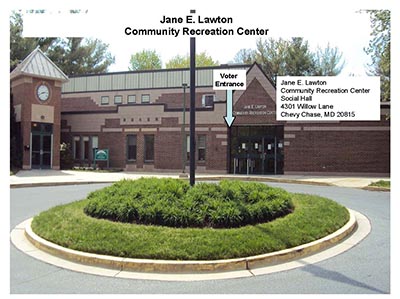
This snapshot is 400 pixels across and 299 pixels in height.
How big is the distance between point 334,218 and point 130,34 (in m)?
5.43

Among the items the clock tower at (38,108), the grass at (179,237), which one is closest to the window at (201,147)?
the clock tower at (38,108)

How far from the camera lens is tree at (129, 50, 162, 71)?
56688 millimetres

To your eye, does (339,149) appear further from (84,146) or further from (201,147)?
(84,146)

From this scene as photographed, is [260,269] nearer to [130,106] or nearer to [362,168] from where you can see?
[362,168]

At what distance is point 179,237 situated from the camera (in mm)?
6852

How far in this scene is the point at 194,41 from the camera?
7562 millimetres

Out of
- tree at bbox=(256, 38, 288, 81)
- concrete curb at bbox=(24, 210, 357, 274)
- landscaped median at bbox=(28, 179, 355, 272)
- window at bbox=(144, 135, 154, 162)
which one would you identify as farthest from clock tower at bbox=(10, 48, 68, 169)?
tree at bbox=(256, 38, 288, 81)

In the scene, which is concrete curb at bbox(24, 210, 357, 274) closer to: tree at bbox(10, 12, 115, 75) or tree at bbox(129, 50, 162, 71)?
tree at bbox(10, 12, 115, 75)

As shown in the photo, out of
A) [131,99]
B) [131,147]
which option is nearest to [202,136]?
[131,147]

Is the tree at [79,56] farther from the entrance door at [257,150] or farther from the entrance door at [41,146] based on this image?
the entrance door at [257,150]

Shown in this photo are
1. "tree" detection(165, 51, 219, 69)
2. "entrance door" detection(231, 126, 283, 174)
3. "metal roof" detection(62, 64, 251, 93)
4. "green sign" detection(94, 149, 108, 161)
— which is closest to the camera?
"entrance door" detection(231, 126, 283, 174)

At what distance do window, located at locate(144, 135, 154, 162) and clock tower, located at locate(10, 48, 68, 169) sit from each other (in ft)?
20.3

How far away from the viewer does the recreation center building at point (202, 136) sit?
2634 cm

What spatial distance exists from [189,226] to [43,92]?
80.9ft
